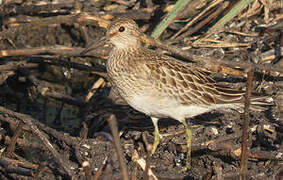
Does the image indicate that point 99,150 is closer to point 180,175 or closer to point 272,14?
point 180,175

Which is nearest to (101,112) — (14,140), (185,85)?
(14,140)

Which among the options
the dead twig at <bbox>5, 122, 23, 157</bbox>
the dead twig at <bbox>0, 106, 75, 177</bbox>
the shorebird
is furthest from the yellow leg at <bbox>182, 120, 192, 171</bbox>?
the dead twig at <bbox>5, 122, 23, 157</bbox>

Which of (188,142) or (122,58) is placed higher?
(122,58)

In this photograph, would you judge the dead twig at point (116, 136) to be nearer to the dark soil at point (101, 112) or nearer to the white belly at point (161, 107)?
the dark soil at point (101, 112)

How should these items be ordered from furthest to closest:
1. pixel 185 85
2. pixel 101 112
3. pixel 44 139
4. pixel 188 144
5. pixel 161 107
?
pixel 101 112
pixel 188 144
pixel 185 85
pixel 161 107
pixel 44 139

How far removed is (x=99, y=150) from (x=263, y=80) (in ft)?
7.96

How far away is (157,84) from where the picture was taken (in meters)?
5.95

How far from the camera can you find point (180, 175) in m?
5.97

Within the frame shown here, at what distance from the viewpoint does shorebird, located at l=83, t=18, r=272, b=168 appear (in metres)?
5.95

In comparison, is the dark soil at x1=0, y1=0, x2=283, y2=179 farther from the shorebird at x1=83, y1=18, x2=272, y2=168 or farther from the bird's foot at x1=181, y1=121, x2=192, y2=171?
the shorebird at x1=83, y1=18, x2=272, y2=168

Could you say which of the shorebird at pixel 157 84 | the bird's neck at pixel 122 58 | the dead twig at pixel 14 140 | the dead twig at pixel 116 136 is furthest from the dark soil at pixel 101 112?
the bird's neck at pixel 122 58

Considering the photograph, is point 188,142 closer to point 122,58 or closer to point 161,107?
point 161,107

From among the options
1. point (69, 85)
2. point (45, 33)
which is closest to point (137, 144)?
point (69, 85)

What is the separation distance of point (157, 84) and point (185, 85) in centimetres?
35
